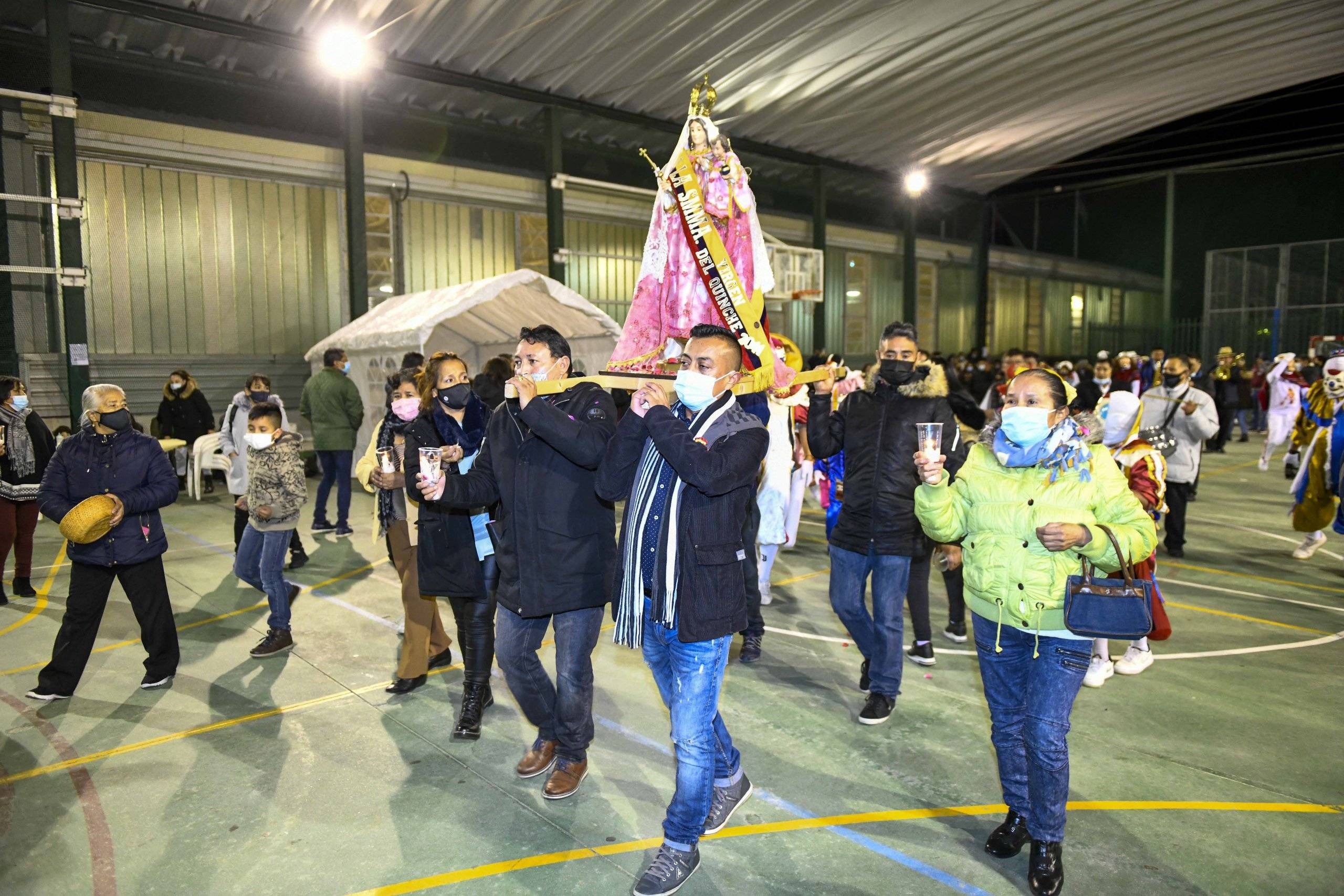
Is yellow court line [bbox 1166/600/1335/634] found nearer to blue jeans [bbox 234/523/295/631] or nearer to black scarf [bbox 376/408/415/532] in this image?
black scarf [bbox 376/408/415/532]

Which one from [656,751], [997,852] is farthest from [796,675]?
[997,852]

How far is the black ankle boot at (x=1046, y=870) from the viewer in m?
3.00

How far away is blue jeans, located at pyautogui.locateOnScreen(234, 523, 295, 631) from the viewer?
565 cm

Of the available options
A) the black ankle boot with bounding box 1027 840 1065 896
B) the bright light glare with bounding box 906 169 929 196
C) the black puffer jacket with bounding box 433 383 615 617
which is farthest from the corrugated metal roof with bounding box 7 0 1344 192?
the black ankle boot with bounding box 1027 840 1065 896

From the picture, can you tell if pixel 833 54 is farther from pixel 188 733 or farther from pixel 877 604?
pixel 188 733

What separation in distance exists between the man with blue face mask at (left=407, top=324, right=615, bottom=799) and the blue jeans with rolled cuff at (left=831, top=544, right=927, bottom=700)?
57.6 inches

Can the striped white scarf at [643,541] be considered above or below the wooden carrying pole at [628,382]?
below

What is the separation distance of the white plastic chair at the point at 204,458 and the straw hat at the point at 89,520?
24.1 feet

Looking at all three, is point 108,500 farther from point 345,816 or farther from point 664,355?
point 664,355

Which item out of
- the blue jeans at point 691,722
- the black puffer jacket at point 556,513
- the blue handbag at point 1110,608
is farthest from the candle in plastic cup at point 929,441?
the black puffer jacket at point 556,513

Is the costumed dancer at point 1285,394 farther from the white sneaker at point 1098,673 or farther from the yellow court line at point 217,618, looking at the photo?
the yellow court line at point 217,618

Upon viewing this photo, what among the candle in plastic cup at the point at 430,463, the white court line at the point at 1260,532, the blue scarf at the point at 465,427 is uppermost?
the blue scarf at the point at 465,427

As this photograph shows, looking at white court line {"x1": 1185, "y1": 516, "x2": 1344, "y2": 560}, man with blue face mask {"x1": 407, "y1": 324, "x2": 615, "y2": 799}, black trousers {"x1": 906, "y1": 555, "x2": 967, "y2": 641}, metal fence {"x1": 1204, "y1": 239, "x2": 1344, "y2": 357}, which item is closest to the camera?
man with blue face mask {"x1": 407, "y1": 324, "x2": 615, "y2": 799}

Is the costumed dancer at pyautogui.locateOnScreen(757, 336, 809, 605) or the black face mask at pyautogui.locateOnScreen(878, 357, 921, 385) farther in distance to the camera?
the costumed dancer at pyautogui.locateOnScreen(757, 336, 809, 605)
